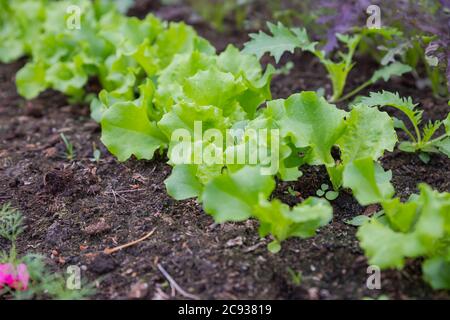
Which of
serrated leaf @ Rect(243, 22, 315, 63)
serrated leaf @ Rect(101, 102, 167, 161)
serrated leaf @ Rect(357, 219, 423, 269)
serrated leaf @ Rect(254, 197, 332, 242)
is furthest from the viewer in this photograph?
serrated leaf @ Rect(243, 22, 315, 63)

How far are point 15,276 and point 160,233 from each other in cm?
56

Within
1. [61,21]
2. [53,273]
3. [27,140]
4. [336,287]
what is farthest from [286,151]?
[61,21]

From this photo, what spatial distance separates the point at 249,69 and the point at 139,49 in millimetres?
627

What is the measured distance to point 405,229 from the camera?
2.00 metres

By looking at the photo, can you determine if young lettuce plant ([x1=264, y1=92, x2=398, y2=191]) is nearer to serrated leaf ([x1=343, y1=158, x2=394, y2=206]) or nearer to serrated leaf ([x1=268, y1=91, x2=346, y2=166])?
serrated leaf ([x1=268, y1=91, x2=346, y2=166])

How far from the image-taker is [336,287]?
2.01 m

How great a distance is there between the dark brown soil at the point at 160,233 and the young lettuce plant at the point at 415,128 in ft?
0.18

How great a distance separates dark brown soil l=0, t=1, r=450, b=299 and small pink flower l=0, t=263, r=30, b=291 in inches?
6.9

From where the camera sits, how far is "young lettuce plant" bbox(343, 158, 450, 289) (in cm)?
181

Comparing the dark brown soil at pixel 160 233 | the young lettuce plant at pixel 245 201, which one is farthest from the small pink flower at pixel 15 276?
the young lettuce plant at pixel 245 201

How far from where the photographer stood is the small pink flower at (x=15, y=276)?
6.75 feet

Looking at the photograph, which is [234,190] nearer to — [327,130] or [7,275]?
[327,130]

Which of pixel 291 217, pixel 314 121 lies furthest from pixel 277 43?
pixel 291 217

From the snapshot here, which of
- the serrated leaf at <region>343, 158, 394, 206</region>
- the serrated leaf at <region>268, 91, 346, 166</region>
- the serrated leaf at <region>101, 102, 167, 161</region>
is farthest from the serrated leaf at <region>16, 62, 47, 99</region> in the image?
the serrated leaf at <region>343, 158, 394, 206</region>
